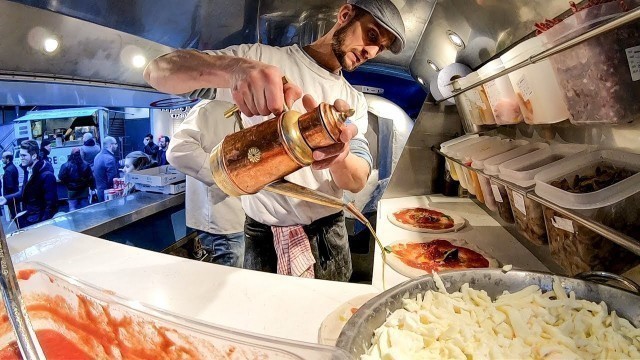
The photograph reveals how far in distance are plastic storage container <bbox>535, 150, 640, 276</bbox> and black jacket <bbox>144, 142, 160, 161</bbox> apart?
2965mm

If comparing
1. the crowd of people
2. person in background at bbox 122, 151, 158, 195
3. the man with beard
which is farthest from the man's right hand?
person in background at bbox 122, 151, 158, 195

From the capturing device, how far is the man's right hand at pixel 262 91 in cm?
86

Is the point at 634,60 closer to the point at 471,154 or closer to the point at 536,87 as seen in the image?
the point at 536,87

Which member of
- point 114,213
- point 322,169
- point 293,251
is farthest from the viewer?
point 114,213

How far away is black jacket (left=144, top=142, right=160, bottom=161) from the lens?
3055 mm

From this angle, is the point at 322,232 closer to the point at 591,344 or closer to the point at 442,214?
the point at 442,214

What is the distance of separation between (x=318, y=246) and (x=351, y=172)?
48 centimetres

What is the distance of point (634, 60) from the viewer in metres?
0.69

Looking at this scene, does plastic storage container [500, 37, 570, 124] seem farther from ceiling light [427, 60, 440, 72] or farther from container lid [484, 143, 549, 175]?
ceiling light [427, 60, 440, 72]

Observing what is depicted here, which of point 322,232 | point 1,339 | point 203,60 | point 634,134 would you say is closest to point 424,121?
point 322,232

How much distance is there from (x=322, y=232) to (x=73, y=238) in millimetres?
1097

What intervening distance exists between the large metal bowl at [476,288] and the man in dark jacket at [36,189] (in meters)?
3.09

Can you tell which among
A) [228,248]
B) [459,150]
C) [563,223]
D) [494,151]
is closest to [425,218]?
[459,150]

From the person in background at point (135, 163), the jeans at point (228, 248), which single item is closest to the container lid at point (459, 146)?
the jeans at point (228, 248)
